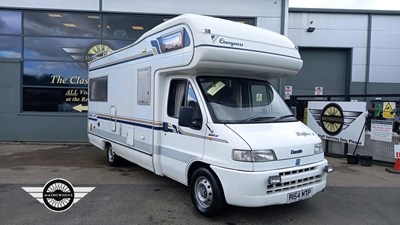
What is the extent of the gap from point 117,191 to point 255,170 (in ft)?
9.91

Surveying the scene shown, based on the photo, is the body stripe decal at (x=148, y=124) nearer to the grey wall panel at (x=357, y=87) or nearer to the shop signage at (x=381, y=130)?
the shop signage at (x=381, y=130)

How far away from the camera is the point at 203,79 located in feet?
17.0

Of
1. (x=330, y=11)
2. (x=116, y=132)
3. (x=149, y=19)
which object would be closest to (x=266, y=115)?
(x=116, y=132)

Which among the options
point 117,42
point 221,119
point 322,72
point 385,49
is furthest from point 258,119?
point 385,49

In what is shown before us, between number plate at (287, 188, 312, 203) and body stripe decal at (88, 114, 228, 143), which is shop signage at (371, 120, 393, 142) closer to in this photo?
number plate at (287, 188, 312, 203)

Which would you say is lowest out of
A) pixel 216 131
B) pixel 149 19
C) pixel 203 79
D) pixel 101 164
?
pixel 101 164

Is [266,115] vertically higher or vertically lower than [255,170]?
higher

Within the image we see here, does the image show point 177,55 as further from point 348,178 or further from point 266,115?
point 348,178

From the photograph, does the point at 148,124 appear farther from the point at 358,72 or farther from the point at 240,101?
the point at 358,72

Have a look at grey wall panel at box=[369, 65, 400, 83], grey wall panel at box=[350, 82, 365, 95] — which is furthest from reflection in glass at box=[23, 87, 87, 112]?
grey wall panel at box=[369, 65, 400, 83]

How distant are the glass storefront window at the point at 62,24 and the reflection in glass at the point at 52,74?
47.0 inches

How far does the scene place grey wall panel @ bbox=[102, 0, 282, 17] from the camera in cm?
1256

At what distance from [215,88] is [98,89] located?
4.78 meters

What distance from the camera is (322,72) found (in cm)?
1727
